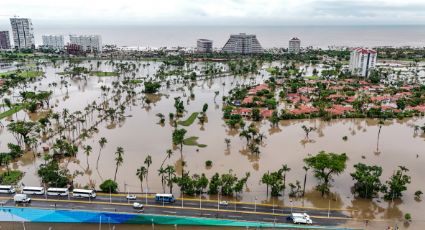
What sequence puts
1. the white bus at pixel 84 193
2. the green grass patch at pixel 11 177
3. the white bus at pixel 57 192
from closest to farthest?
the white bus at pixel 84 193 → the white bus at pixel 57 192 → the green grass patch at pixel 11 177

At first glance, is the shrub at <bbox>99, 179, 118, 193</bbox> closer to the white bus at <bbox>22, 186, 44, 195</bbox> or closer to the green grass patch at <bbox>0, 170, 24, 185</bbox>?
the white bus at <bbox>22, 186, 44, 195</bbox>

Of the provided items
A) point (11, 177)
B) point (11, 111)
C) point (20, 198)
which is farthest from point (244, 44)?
point (20, 198)

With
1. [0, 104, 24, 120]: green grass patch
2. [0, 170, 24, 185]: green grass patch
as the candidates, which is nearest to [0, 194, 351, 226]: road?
[0, 170, 24, 185]: green grass patch

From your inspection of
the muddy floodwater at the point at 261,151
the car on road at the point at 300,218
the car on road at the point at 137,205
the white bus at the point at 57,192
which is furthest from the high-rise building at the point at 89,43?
the car on road at the point at 300,218

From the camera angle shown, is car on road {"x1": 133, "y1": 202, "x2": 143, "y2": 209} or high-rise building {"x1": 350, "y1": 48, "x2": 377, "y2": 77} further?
high-rise building {"x1": 350, "y1": 48, "x2": 377, "y2": 77}

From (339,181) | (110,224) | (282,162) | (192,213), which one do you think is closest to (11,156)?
(110,224)

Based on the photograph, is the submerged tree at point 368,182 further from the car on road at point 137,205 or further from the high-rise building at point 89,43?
the high-rise building at point 89,43

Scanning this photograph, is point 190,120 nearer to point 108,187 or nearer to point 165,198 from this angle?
point 108,187
